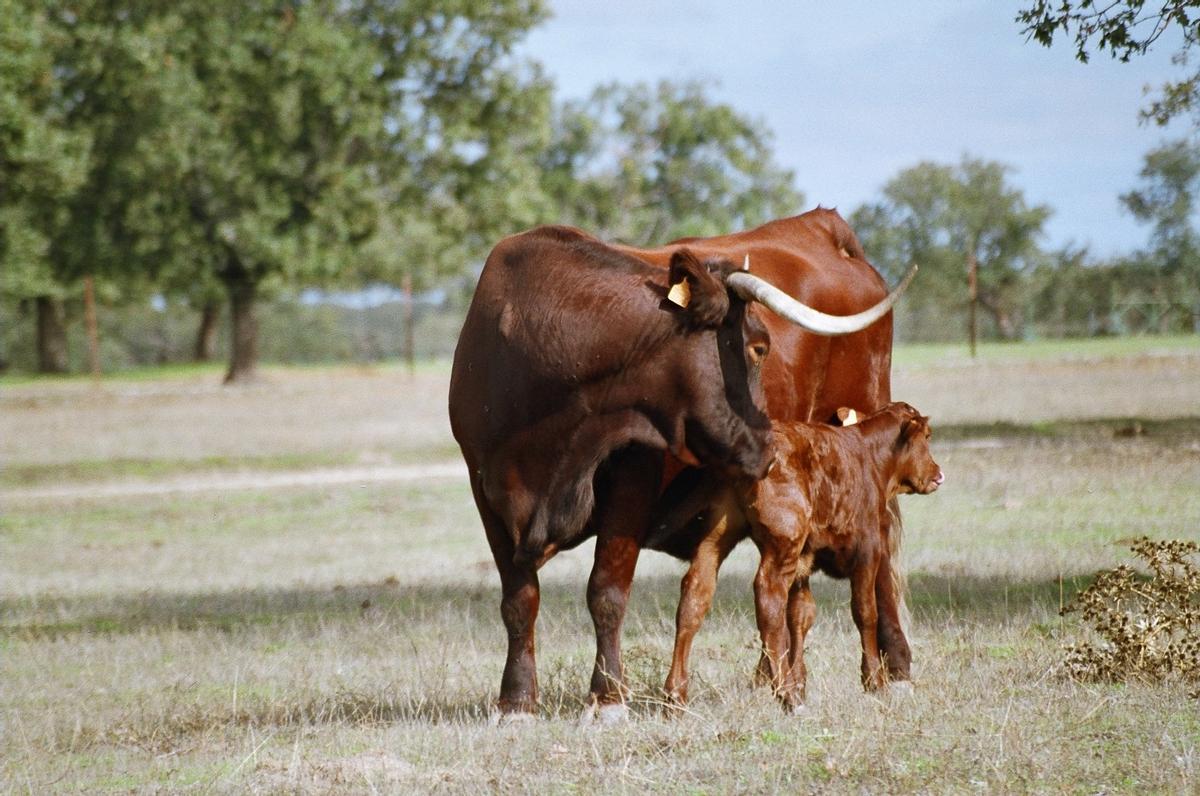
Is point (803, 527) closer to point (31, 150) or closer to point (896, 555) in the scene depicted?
point (896, 555)

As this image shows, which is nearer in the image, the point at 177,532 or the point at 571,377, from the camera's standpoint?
the point at 571,377

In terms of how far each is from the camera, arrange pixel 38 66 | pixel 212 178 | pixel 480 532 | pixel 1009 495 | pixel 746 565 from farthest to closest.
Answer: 1. pixel 212 178
2. pixel 38 66
3. pixel 480 532
4. pixel 1009 495
5. pixel 746 565

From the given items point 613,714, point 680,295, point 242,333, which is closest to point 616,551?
point 613,714

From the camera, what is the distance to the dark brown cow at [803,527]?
682 centimetres

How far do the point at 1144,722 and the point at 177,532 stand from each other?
14145mm

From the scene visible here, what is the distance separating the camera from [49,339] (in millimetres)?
59188

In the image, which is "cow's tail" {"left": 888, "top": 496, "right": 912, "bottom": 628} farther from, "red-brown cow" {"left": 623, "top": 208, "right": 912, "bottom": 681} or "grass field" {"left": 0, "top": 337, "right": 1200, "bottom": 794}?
"grass field" {"left": 0, "top": 337, "right": 1200, "bottom": 794}

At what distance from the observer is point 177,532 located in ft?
59.6

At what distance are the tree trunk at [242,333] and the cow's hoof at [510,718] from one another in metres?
41.8

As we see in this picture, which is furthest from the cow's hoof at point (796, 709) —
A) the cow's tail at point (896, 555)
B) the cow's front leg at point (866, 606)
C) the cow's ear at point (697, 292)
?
the cow's ear at point (697, 292)

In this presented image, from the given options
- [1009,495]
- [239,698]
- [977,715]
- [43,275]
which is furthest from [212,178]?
[977,715]

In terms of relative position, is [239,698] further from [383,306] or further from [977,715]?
[383,306]

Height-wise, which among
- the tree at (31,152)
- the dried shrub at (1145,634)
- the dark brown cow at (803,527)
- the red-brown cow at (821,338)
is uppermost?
the tree at (31,152)

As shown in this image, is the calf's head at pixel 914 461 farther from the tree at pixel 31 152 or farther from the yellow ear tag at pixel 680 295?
the tree at pixel 31 152
